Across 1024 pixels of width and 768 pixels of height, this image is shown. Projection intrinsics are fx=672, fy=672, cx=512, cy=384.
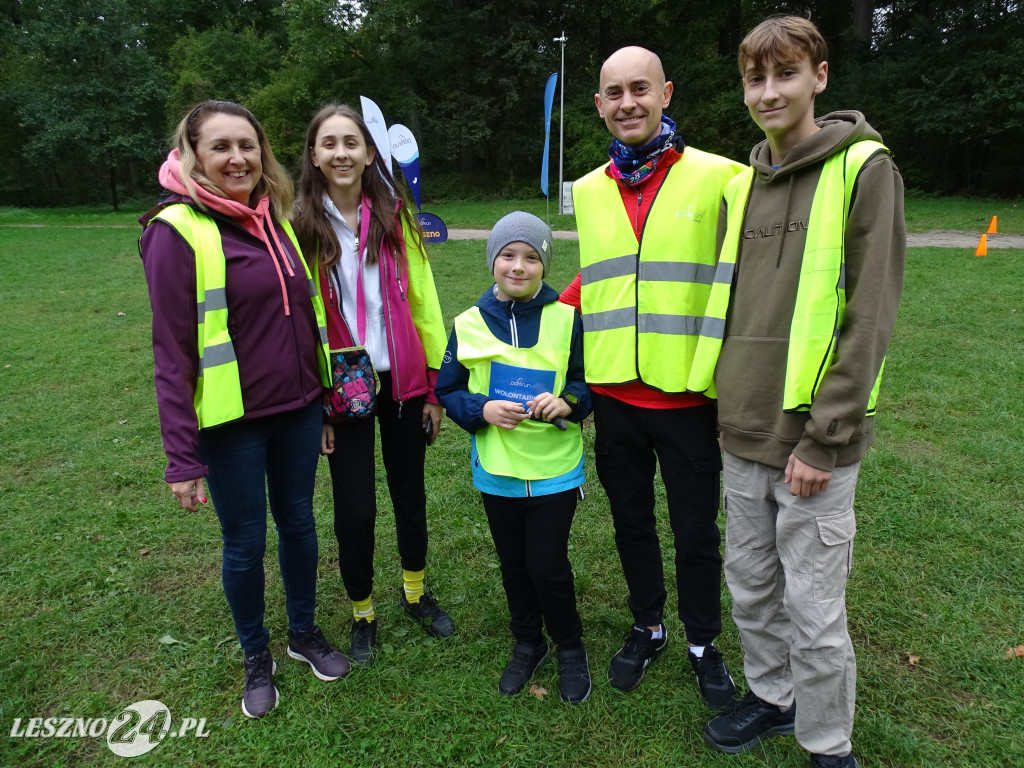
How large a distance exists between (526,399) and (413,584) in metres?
1.19

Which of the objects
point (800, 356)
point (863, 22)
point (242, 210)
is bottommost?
point (800, 356)

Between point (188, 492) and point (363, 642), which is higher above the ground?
point (188, 492)

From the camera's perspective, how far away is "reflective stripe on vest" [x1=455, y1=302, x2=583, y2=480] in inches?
95.5

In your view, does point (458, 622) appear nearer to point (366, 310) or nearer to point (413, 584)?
point (413, 584)

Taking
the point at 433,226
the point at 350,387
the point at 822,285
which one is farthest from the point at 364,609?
the point at 433,226

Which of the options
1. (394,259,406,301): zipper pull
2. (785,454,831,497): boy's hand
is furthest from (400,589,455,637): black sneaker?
(785,454,831,497): boy's hand

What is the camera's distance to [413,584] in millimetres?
3086

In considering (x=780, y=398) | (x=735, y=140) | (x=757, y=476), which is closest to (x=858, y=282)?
(x=780, y=398)

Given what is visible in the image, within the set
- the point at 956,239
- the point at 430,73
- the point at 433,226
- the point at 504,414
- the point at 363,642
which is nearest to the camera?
the point at 504,414

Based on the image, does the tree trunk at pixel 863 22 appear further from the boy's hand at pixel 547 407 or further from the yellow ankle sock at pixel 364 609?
the yellow ankle sock at pixel 364 609

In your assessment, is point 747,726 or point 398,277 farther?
point 398,277

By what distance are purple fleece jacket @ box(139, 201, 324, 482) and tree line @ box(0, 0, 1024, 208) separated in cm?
2475

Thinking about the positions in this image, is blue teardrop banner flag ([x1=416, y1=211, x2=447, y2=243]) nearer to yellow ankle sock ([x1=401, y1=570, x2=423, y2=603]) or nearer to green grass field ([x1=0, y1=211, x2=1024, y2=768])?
green grass field ([x1=0, y1=211, x2=1024, y2=768])

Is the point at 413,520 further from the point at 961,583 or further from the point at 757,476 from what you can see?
the point at 961,583
